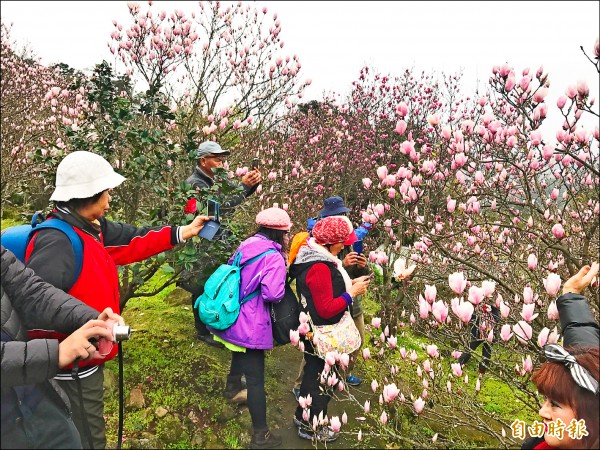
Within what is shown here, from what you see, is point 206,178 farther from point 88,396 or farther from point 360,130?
point 360,130

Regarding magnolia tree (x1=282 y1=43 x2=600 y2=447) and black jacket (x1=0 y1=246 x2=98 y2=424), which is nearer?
black jacket (x1=0 y1=246 x2=98 y2=424)

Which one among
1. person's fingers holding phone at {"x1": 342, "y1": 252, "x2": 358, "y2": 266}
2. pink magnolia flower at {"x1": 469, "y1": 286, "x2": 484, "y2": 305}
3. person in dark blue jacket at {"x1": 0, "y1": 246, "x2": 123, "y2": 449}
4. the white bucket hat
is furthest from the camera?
person's fingers holding phone at {"x1": 342, "y1": 252, "x2": 358, "y2": 266}

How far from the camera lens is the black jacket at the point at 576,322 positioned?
5.42ft

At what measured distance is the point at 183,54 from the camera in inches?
191

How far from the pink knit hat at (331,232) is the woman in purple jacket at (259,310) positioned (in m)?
0.27

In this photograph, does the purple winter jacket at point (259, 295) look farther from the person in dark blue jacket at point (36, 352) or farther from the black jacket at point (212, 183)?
the person in dark blue jacket at point (36, 352)

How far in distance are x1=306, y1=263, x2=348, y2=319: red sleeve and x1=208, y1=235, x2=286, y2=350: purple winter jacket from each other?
22cm

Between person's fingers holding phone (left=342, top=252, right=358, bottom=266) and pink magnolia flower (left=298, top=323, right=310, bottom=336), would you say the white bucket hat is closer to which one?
pink magnolia flower (left=298, top=323, right=310, bottom=336)

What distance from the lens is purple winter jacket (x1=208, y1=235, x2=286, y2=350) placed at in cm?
274

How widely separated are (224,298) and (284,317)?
0.45 meters

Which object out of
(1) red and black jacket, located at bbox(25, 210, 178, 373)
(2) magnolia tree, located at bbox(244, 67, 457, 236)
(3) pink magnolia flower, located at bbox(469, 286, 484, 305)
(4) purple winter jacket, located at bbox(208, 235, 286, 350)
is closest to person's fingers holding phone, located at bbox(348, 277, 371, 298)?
(4) purple winter jacket, located at bbox(208, 235, 286, 350)

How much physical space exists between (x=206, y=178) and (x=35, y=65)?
1029cm

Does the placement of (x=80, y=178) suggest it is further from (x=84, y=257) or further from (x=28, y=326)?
(x=28, y=326)

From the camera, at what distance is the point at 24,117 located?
306 inches
